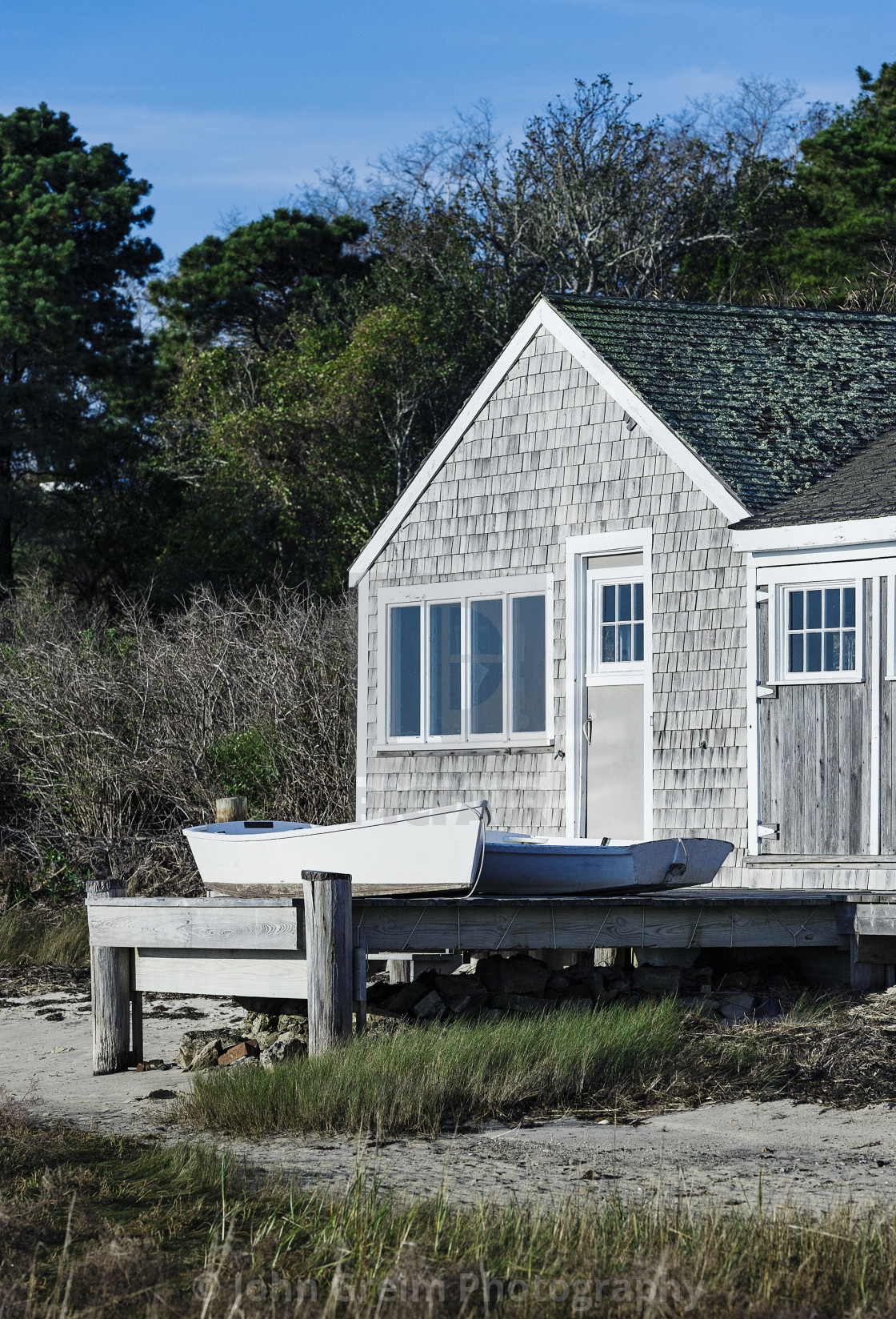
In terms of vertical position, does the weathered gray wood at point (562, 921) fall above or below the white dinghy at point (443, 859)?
below

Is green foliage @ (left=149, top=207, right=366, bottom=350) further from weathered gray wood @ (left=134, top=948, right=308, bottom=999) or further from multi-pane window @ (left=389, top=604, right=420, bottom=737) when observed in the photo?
weathered gray wood @ (left=134, top=948, right=308, bottom=999)

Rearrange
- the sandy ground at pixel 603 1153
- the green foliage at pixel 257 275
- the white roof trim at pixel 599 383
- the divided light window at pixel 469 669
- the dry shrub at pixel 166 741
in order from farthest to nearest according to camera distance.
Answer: the green foliage at pixel 257 275 < the dry shrub at pixel 166 741 < the divided light window at pixel 469 669 < the white roof trim at pixel 599 383 < the sandy ground at pixel 603 1153

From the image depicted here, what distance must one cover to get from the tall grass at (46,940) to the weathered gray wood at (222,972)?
619 centimetres

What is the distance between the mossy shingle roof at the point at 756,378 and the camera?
596 inches

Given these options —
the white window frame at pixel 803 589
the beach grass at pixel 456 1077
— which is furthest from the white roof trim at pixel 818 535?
the beach grass at pixel 456 1077

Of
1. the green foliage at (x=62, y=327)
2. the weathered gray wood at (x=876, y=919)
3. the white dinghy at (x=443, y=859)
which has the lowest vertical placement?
the weathered gray wood at (x=876, y=919)

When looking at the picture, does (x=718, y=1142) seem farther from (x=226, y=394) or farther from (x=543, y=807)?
(x=226, y=394)

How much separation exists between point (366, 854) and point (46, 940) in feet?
26.3

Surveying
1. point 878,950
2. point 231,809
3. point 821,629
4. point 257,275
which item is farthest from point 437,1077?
point 257,275

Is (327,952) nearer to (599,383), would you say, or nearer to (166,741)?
(599,383)

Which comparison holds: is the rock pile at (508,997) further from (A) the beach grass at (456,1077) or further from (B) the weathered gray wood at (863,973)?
(A) the beach grass at (456,1077)

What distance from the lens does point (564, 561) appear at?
15672mm

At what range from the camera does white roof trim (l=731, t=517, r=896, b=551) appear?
42.7 feet

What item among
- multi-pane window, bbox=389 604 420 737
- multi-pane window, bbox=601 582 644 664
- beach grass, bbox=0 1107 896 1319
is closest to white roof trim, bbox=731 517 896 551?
multi-pane window, bbox=601 582 644 664
